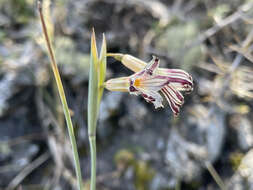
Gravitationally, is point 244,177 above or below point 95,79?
below

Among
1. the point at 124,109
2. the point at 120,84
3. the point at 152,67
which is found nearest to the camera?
the point at 152,67

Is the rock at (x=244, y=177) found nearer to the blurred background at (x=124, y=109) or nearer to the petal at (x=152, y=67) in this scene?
the blurred background at (x=124, y=109)

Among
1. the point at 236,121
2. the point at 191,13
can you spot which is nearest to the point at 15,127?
the point at 236,121

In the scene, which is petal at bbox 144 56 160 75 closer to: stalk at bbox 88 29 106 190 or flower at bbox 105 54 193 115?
flower at bbox 105 54 193 115

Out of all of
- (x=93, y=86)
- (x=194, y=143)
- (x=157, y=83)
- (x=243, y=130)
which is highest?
(x=157, y=83)

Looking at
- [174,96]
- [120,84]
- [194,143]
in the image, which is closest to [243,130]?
[194,143]

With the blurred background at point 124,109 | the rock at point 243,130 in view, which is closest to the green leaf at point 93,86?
the blurred background at point 124,109

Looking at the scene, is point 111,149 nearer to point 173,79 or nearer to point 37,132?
point 37,132

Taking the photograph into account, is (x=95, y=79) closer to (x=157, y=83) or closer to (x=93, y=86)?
(x=93, y=86)

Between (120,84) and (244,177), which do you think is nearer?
(120,84)
